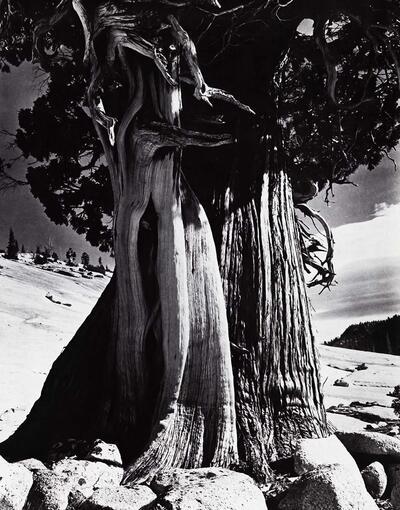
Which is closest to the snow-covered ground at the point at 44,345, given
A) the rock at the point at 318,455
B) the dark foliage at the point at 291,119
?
the dark foliage at the point at 291,119

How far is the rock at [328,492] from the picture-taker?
2309mm

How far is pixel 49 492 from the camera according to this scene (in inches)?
89.4

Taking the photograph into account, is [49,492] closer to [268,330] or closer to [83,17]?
[268,330]

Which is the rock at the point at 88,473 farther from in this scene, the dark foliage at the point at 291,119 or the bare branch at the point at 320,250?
the bare branch at the point at 320,250

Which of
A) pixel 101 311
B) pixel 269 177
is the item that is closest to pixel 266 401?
pixel 101 311

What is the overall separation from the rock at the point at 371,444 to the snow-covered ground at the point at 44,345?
1336mm

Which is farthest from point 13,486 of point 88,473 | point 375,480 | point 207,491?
point 375,480

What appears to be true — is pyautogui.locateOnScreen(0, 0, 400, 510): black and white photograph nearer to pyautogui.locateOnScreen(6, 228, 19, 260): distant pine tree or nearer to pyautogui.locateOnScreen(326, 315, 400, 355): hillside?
pyautogui.locateOnScreen(6, 228, 19, 260): distant pine tree

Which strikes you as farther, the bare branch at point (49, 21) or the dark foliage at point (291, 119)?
the dark foliage at point (291, 119)

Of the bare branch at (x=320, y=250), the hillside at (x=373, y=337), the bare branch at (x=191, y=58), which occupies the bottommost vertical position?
the hillside at (x=373, y=337)

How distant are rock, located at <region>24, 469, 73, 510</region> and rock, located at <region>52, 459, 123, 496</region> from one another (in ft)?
0.22

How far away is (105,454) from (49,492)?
1.53 ft

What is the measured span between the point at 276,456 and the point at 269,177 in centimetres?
176

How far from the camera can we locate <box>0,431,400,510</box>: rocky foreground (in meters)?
2.17
